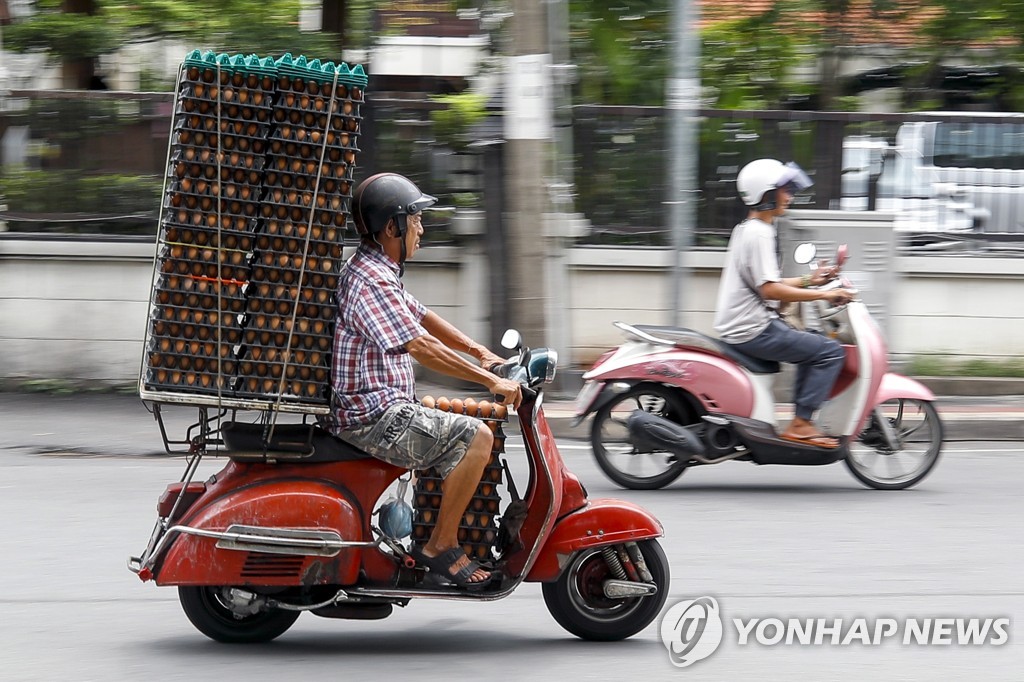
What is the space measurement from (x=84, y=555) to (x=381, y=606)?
2.30 meters

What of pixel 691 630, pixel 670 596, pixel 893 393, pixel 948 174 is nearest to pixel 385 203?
pixel 691 630

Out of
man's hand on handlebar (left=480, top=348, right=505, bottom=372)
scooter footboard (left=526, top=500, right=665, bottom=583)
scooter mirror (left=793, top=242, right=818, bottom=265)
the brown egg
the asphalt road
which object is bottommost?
the asphalt road

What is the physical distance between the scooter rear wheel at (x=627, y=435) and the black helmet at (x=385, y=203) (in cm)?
345

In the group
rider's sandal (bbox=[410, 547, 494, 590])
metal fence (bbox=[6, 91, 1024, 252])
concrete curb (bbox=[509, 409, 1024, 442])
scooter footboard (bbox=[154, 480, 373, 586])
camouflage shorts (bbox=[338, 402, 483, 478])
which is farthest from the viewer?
metal fence (bbox=[6, 91, 1024, 252])

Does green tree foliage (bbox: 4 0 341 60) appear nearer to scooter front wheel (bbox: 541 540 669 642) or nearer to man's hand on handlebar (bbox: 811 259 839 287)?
man's hand on handlebar (bbox: 811 259 839 287)

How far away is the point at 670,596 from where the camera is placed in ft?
18.8

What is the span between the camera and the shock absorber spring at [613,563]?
498cm

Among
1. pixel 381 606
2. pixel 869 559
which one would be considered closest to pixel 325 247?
pixel 381 606

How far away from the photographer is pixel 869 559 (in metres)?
6.49

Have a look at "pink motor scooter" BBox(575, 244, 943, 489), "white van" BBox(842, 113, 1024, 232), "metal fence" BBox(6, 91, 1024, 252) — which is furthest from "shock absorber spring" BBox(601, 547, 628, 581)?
"white van" BBox(842, 113, 1024, 232)

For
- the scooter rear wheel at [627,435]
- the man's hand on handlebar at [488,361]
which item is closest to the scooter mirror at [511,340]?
the man's hand on handlebar at [488,361]

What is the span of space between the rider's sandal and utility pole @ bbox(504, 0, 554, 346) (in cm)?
609

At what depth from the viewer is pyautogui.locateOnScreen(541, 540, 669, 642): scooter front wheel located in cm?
501

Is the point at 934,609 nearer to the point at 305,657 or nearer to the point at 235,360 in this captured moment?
the point at 305,657
